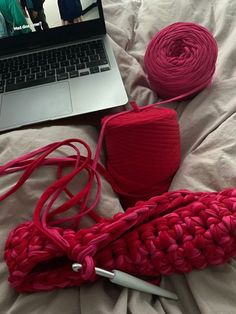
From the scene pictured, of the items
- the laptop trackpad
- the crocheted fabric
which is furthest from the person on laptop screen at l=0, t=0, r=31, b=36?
the crocheted fabric

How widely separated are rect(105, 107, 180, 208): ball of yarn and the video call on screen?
0.30 meters

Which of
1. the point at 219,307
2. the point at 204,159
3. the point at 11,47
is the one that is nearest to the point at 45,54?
the point at 11,47

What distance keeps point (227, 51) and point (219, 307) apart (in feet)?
1.54

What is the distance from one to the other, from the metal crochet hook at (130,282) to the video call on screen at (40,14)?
21.1 inches

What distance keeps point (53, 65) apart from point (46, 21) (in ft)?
0.30

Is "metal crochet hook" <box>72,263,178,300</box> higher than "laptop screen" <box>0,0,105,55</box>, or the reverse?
"laptop screen" <box>0,0,105,55</box>

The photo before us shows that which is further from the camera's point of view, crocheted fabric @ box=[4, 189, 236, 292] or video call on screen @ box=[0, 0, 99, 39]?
video call on screen @ box=[0, 0, 99, 39]

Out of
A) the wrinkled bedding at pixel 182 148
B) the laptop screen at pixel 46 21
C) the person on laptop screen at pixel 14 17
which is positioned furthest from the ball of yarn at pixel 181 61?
the person on laptop screen at pixel 14 17

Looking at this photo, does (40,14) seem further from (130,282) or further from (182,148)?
(130,282)

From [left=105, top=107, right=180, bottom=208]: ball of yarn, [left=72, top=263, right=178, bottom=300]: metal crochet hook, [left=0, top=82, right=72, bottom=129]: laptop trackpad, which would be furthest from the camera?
[left=0, top=82, right=72, bottom=129]: laptop trackpad

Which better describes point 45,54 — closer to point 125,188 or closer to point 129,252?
point 125,188

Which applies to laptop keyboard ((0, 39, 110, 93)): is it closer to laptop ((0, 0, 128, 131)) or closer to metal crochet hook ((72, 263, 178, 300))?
laptop ((0, 0, 128, 131))

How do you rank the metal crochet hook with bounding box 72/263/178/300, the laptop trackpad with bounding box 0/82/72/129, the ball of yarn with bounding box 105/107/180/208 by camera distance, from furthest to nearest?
1. the laptop trackpad with bounding box 0/82/72/129
2. the ball of yarn with bounding box 105/107/180/208
3. the metal crochet hook with bounding box 72/263/178/300

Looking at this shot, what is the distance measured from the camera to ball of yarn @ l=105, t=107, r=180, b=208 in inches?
18.8
